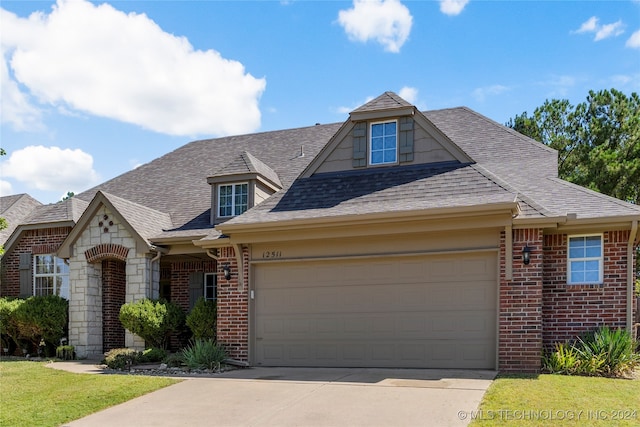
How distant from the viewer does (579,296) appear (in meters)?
11.5

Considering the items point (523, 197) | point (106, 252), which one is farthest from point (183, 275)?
point (523, 197)

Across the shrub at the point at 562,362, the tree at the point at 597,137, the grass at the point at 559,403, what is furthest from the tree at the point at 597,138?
the grass at the point at 559,403

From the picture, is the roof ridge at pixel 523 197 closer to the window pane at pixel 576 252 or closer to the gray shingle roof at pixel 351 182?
the gray shingle roof at pixel 351 182

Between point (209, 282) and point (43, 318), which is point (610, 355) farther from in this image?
point (43, 318)

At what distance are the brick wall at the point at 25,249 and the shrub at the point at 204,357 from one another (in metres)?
7.06

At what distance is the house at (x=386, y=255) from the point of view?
11188 millimetres

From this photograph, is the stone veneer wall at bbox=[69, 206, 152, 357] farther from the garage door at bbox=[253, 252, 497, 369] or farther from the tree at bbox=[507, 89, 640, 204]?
the tree at bbox=[507, 89, 640, 204]

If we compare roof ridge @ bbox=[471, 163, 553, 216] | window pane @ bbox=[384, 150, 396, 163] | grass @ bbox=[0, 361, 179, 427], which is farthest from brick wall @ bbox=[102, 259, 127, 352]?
roof ridge @ bbox=[471, 163, 553, 216]

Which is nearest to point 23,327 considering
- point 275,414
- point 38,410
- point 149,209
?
point 149,209

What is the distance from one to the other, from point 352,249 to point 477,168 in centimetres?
317

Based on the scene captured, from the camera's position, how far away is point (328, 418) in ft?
24.8

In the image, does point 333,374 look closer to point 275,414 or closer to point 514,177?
point 275,414

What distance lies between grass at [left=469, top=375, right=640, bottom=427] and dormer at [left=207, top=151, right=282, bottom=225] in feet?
27.0

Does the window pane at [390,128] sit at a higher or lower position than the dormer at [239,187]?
higher
